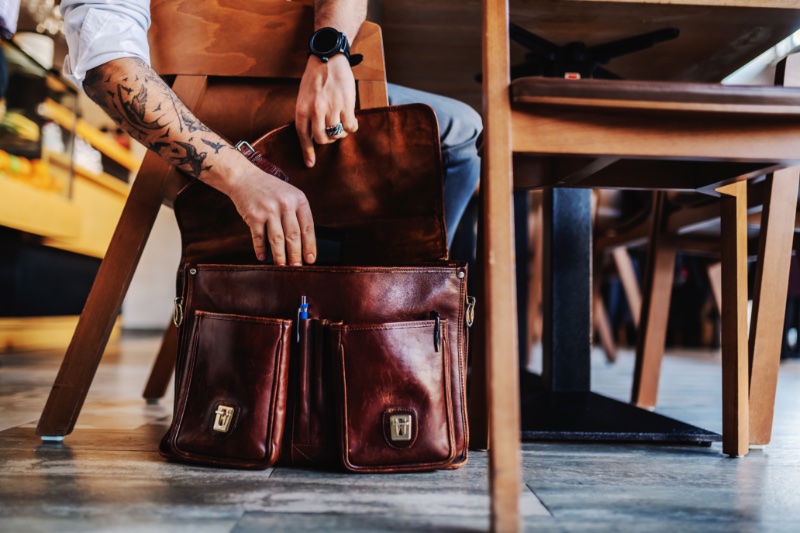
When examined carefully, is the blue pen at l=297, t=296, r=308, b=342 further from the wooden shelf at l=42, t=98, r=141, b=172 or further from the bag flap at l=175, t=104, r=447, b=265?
the wooden shelf at l=42, t=98, r=141, b=172

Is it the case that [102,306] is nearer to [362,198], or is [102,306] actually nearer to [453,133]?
[362,198]

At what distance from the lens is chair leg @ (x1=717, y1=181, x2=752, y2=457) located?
1040 millimetres

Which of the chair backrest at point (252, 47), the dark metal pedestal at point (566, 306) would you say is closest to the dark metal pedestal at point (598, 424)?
the dark metal pedestal at point (566, 306)

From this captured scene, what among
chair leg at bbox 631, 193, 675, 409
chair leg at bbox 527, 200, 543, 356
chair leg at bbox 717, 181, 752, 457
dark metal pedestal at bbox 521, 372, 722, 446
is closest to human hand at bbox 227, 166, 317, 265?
dark metal pedestal at bbox 521, 372, 722, 446

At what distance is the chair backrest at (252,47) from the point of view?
1.05m

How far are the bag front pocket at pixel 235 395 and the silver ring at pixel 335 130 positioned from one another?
29 centimetres

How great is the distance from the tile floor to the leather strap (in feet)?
Answer: 1.41

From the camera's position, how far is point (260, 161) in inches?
37.7

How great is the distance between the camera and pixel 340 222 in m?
1.00

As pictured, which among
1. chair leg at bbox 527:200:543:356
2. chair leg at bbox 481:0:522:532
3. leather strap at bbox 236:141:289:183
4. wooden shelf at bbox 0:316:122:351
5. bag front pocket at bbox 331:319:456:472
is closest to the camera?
chair leg at bbox 481:0:522:532

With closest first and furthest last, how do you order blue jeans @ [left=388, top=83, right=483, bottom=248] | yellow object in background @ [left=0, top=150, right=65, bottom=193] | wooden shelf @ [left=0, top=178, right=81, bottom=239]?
blue jeans @ [left=388, top=83, right=483, bottom=248]
wooden shelf @ [left=0, top=178, right=81, bottom=239]
yellow object in background @ [left=0, top=150, right=65, bottom=193]

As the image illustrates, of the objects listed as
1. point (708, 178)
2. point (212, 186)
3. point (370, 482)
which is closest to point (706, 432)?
point (708, 178)

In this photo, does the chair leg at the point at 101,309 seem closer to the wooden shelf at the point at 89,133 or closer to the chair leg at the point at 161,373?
the chair leg at the point at 161,373

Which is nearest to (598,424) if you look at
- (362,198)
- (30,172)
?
(362,198)
